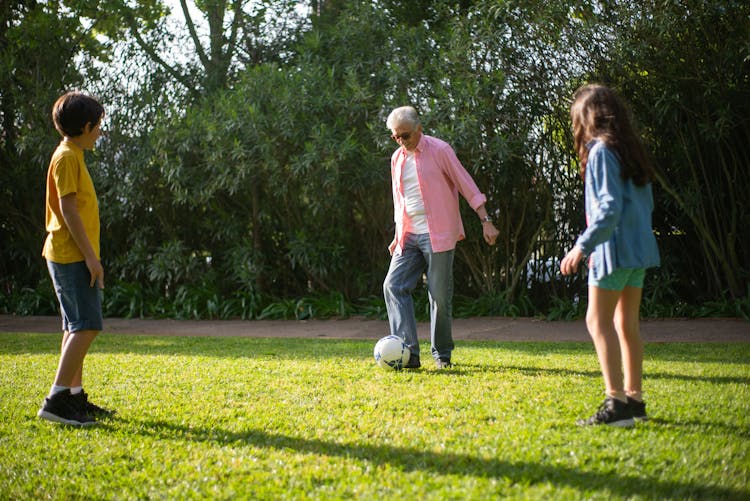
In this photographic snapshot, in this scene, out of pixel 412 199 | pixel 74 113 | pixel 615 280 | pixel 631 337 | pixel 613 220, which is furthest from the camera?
pixel 412 199

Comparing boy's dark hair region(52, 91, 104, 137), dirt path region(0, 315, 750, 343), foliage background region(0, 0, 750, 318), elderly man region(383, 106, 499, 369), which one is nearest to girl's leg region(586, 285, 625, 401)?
elderly man region(383, 106, 499, 369)

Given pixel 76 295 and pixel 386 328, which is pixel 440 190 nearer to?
pixel 76 295

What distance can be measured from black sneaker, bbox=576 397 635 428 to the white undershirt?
6.62 feet

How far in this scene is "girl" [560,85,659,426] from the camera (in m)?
3.11

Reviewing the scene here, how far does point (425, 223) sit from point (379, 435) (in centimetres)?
207

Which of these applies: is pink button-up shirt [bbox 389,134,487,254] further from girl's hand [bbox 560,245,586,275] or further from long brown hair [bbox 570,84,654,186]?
girl's hand [bbox 560,245,586,275]

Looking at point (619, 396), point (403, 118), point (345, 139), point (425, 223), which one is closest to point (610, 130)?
point (619, 396)

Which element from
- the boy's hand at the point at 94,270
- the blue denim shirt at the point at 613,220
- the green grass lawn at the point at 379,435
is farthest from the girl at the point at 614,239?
the boy's hand at the point at 94,270

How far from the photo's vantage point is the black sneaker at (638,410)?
329 centimetres

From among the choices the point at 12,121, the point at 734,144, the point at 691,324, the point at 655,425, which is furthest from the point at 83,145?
the point at 12,121

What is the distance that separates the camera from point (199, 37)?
9.83 metres

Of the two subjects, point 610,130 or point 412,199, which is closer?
point 610,130

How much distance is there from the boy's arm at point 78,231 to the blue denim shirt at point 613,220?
2.20m

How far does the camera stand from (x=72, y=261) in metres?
3.55
